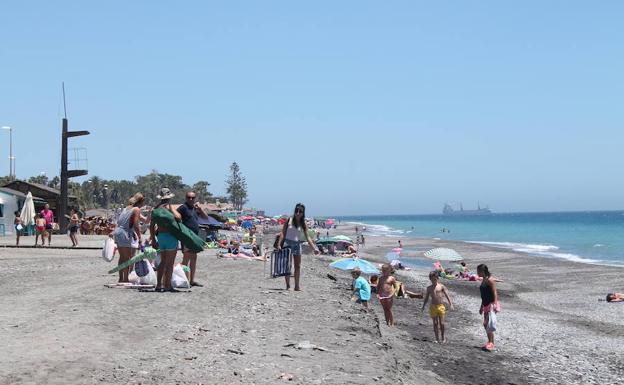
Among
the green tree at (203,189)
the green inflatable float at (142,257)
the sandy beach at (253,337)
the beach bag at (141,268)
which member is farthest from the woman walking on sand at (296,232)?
the green tree at (203,189)

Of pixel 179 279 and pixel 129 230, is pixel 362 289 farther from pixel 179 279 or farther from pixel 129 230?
pixel 129 230

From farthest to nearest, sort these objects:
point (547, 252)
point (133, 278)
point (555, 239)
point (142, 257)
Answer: point (555, 239) < point (547, 252) < point (133, 278) < point (142, 257)

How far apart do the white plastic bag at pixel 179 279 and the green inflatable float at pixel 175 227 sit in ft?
2.53

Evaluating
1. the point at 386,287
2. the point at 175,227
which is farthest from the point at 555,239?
the point at 175,227

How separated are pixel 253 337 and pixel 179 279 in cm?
402

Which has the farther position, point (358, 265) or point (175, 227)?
point (358, 265)

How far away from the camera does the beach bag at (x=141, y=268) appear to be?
1191cm

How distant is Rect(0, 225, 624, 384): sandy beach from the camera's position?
21.2ft

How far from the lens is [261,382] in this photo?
20.7 feet

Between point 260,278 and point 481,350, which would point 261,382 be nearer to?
point 481,350

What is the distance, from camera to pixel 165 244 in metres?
11.2

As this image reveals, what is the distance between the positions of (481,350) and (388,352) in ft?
14.5

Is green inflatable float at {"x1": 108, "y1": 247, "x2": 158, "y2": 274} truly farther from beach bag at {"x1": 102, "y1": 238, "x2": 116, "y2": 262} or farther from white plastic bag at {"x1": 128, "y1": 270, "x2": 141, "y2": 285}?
beach bag at {"x1": 102, "y1": 238, "x2": 116, "y2": 262}

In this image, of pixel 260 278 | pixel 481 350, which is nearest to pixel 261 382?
pixel 481 350
